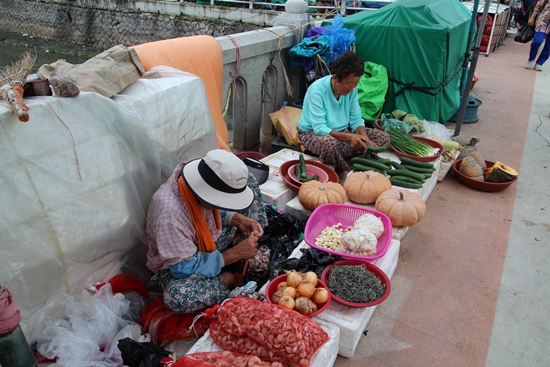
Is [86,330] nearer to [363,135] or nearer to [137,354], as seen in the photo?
[137,354]

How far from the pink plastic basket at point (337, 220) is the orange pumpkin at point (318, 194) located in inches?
3.8

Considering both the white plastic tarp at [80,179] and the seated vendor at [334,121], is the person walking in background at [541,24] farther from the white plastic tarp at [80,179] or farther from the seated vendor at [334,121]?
A: the white plastic tarp at [80,179]

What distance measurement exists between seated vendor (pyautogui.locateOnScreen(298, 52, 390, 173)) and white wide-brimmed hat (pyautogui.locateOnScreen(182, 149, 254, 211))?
7.00 ft

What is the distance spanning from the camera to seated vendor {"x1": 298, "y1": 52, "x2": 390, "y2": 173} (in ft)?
14.0

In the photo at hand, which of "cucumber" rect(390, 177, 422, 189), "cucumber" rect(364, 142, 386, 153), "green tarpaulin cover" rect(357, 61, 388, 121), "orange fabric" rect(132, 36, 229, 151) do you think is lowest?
"cucumber" rect(390, 177, 422, 189)

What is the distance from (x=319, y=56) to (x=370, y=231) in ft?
10.3

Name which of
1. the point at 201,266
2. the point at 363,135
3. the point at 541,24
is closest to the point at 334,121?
the point at 363,135

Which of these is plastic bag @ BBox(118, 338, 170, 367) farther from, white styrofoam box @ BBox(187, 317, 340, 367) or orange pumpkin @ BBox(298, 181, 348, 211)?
orange pumpkin @ BBox(298, 181, 348, 211)

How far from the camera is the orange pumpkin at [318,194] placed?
3584 millimetres

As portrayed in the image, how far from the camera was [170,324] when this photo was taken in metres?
2.62

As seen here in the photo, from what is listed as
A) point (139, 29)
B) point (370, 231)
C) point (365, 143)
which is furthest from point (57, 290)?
point (139, 29)

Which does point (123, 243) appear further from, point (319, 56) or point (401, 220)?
point (319, 56)

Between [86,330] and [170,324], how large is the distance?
1.65 ft

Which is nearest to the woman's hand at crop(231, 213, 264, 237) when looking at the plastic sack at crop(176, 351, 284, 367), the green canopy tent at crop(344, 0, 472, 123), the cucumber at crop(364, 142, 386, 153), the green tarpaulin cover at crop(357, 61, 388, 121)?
the plastic sack at crop(176, 351, 284, 367)
